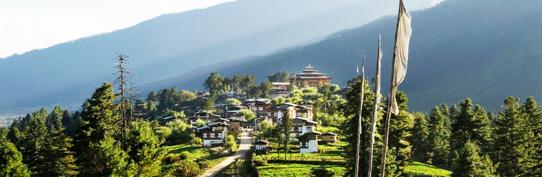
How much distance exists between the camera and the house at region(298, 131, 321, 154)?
77.5m

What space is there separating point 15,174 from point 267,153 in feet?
141

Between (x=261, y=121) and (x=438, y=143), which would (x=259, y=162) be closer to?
(x=438, y=143)

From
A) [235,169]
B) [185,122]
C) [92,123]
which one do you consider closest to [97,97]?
[92,123]

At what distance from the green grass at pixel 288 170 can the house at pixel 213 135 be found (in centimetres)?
2037

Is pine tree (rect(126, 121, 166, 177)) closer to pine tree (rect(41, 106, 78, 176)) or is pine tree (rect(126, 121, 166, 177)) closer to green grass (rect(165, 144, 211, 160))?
pine tree (rect(41, 106, 78, 176))

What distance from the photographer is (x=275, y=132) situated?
76.3 m

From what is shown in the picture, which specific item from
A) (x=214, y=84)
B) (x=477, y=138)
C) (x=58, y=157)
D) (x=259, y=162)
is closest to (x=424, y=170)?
(x=477, y=138)

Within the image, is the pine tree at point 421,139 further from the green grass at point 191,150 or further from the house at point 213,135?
the house at point 213,135

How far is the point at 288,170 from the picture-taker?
64000mm

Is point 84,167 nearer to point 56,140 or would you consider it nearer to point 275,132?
point 56,140

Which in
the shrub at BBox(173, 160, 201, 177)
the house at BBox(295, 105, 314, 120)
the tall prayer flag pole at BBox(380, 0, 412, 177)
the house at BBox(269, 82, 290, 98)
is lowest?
the shrub at BBox(173, 160, 201, 177)

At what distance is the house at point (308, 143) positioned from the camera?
254 ft

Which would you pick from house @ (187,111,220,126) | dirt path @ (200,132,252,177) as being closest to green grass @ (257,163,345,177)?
dirt path @ (200,132,252,177)

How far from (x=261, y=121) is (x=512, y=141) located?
2111 inches
